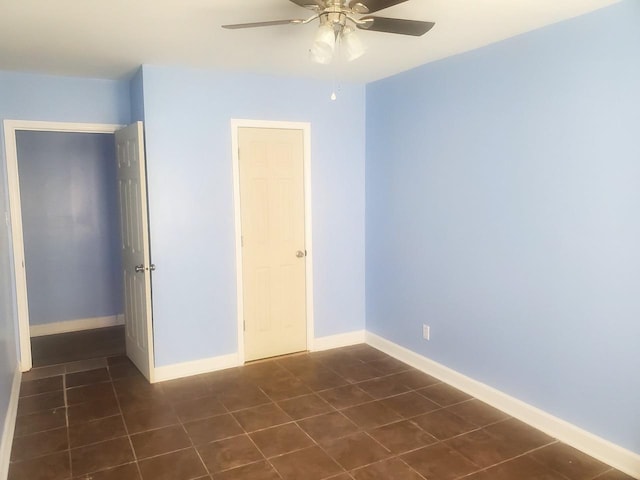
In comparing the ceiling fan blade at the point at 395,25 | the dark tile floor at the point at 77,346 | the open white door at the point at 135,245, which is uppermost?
the ceiling fan blade at the point at 395,25

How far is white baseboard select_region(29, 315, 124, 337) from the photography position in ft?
16.7

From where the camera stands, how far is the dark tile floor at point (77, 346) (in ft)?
14.4

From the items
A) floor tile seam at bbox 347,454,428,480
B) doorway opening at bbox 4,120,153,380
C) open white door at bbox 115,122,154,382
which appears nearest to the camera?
floor tile seam at bbox 347,454,428,480

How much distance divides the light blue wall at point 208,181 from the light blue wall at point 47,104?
2.22 feet

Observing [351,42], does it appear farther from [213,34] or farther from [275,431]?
Answer: [275,431]

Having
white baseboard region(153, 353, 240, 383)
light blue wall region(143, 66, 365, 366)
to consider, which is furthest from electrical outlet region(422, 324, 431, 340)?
white baseboard region(153, 353, 240, 383)

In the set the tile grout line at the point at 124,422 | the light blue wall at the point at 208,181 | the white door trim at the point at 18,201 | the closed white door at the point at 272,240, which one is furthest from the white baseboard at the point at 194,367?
the white door trim at the point at 18,201

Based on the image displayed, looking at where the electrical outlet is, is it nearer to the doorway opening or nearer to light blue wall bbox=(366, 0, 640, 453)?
light blue wall bbox=(366, 0, 640, 453)

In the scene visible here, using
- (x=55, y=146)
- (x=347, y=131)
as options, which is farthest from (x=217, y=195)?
(x=55, y=146)

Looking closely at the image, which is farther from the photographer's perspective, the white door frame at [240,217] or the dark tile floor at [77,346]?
the dark tile floor at [77,346]

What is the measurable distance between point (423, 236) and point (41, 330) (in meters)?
4.02

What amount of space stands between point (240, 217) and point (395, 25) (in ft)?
7.19

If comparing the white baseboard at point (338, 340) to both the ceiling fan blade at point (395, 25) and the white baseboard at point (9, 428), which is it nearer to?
the white baseboard at point (9, 428)

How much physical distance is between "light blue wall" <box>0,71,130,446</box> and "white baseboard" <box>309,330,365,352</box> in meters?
2.40
